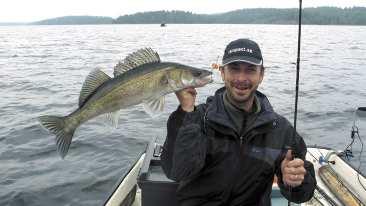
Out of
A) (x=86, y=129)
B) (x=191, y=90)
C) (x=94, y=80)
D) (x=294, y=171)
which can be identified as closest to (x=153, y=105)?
(x=191, y=90)

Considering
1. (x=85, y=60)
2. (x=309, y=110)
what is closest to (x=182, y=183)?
(x=309, y=110)

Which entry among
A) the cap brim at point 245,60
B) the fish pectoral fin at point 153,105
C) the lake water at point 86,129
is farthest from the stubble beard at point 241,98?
the lake water at point 86,129

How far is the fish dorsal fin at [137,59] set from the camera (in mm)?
3338

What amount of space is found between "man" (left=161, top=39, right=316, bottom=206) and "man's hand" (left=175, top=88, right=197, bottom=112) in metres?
0.11

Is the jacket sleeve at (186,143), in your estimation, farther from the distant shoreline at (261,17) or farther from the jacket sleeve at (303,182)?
the distant shoreline at (261,17)

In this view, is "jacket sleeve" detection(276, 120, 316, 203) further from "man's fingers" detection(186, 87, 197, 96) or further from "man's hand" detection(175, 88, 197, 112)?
"man's fingers" detection(186, 87, 197, 96)

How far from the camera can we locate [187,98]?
11.8ft

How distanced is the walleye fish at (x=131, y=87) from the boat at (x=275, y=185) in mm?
1449

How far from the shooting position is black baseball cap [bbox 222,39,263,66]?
399 centimetres

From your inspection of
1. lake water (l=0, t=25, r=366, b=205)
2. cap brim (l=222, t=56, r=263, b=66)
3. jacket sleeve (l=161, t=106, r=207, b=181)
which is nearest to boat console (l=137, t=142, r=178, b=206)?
jacket sleeve (l=161, t=106, r=207, b=181)

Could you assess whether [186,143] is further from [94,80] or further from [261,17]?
[261,17]

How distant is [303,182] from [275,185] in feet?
6.12

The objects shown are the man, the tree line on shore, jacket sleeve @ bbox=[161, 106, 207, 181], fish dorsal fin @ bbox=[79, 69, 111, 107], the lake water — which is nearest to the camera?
fish dorsal fin @ bbox=[79, 69, 111, 107]

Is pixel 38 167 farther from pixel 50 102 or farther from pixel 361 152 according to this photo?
pixel 361 152
